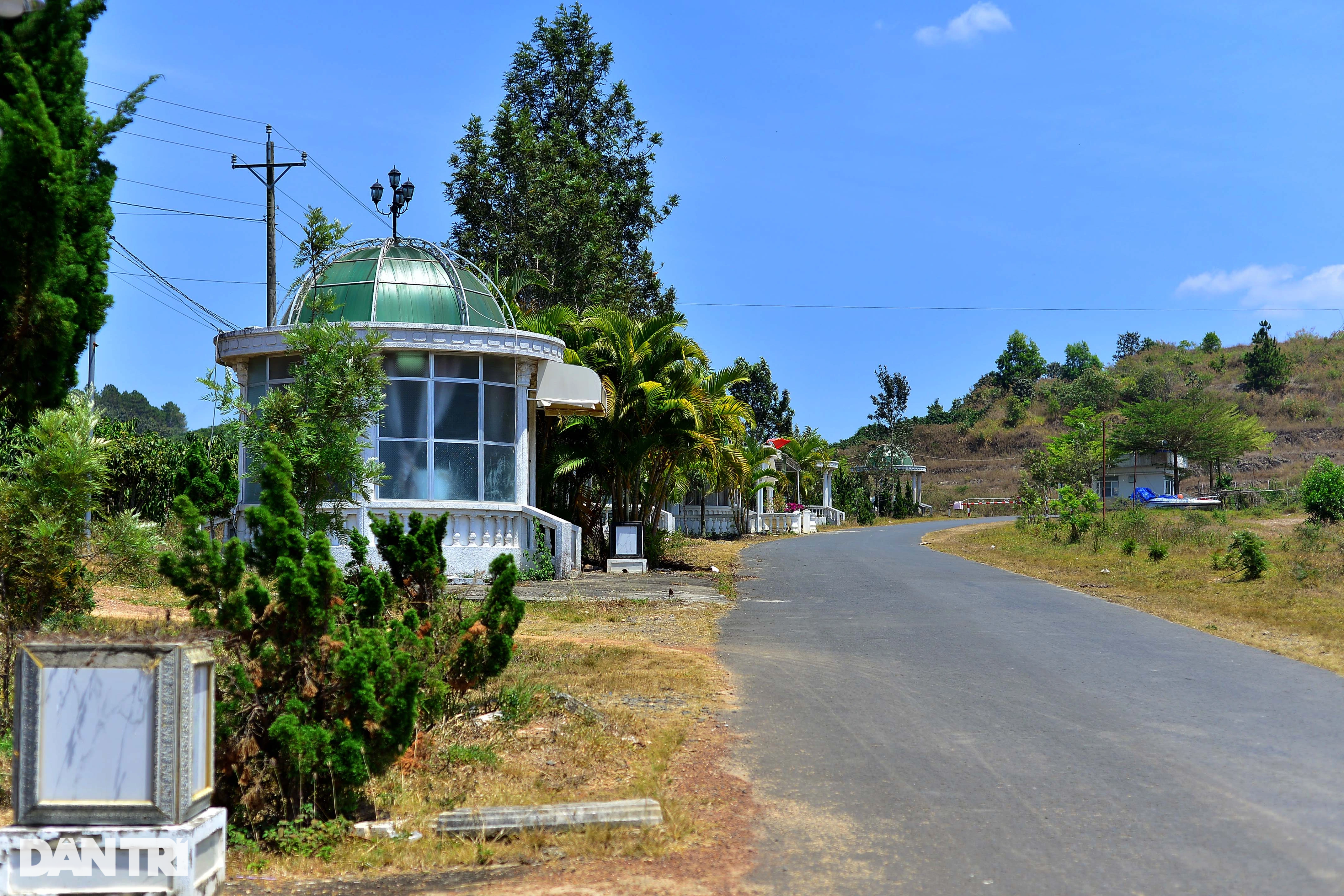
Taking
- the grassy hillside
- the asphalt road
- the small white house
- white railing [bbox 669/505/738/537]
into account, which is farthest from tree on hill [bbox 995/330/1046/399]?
the asphalt road

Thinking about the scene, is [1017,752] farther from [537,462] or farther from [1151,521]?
[1151,521]

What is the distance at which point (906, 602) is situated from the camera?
16.1m

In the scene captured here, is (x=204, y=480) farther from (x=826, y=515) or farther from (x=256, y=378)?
(x=826, y=515)

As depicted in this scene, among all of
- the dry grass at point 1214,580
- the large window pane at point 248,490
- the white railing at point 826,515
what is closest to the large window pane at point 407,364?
the large window pane at point 248,490

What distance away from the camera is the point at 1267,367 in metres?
104

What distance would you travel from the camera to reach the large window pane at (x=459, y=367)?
1848 centimetres

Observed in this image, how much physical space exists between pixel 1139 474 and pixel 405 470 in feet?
197

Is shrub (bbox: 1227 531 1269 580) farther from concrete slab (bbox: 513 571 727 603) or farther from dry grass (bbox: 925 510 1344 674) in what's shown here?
concrete slab (bbox: 513 571 727 603)

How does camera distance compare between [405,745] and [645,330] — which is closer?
[405,745]

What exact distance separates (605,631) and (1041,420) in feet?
353

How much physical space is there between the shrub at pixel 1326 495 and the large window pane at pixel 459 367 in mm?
25799

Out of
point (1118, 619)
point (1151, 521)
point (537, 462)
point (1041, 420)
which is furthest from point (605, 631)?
point (1041, 420)

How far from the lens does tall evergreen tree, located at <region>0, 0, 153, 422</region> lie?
668 cm

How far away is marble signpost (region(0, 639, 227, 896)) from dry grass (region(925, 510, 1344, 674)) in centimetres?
938
